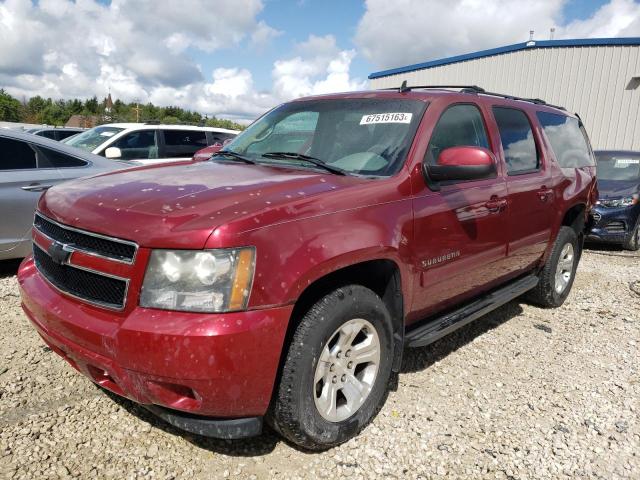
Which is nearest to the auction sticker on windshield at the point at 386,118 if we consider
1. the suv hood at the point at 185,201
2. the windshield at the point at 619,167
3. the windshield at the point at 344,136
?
the windshield at the point at 344,136

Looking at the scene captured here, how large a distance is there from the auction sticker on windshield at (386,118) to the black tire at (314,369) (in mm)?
1160

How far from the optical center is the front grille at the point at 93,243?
210 cm

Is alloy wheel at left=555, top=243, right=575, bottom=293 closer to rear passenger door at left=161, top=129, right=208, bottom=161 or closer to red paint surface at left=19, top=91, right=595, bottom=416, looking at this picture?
red paint surface at left=19, top=91, right=595, bottom=416

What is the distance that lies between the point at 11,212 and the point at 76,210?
2.92m

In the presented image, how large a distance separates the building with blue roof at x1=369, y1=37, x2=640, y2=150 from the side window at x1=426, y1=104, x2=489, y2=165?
37.7ft

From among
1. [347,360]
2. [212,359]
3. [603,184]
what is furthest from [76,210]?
[603,184]

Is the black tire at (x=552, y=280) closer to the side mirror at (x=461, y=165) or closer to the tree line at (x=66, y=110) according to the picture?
the side mirror at (x=461, y=165)

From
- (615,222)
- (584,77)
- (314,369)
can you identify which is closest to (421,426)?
(314,369)

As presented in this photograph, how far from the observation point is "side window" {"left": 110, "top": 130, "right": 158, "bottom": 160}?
325 inches

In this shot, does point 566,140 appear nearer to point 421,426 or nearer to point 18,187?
point 421,426

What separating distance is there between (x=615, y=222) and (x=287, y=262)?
24.4ft

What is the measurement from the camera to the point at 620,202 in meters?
7.82

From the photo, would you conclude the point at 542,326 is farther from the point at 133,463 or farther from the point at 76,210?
the point at 76,210

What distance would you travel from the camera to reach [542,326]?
446cm
